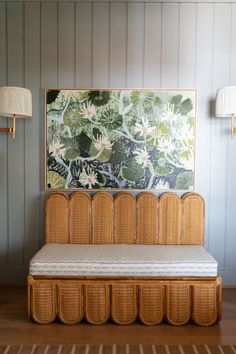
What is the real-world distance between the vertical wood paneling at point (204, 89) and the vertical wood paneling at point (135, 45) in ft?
1.66

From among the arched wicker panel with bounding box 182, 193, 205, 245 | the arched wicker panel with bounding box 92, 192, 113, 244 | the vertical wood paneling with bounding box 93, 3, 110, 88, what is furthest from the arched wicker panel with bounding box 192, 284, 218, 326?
the vertical wood paneling with bounding box 93, 3, 110, 88

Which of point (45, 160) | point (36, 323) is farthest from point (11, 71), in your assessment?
point (36, 323)

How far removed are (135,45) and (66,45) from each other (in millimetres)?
616

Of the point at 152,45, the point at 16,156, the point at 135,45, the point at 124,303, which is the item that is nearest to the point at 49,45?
the point at 135,45

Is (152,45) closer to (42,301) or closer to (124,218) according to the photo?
(124,218)

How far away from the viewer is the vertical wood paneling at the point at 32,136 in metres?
3.04

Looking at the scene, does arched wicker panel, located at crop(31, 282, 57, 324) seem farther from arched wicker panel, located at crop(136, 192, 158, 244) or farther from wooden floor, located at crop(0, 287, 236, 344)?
arched wicker panel, located at crop(136, 192, 158, 244)

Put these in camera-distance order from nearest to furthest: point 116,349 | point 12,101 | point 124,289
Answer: point 116,349
point 124,289
point 12,101

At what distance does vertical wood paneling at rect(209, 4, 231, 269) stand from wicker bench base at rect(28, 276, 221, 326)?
2.46 ft

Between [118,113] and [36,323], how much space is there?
183cm

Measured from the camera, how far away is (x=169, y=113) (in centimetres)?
306

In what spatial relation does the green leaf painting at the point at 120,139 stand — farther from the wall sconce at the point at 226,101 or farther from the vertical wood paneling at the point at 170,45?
the wall sconce at the point at 226,101

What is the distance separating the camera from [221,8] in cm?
304

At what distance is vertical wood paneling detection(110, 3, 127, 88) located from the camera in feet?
9.91
